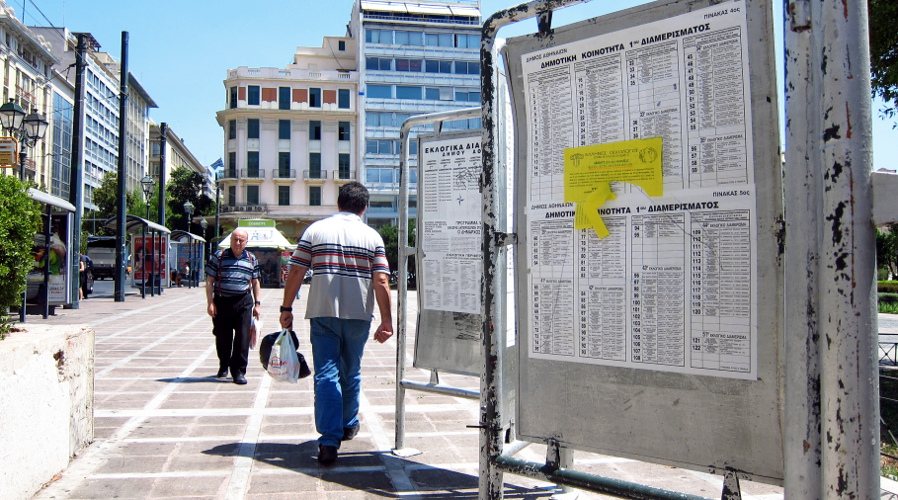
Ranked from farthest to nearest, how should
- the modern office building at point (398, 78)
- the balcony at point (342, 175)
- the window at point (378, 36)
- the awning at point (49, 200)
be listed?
the window at point (378, 36) → the modern office building at point (398, 78) → the balcony at point (342, 175) → the awning at point (49, 200)

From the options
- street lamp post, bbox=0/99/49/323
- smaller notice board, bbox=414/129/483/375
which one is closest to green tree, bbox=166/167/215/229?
street lamp post, bbox=0/99/49/323

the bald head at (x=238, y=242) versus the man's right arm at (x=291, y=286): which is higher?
the bald head at (x=238, y=242)

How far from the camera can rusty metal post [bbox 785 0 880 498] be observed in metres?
1.79

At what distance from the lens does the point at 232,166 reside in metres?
67.4

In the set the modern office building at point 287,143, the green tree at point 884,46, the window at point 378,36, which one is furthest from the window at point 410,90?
the green tree at point 884,46

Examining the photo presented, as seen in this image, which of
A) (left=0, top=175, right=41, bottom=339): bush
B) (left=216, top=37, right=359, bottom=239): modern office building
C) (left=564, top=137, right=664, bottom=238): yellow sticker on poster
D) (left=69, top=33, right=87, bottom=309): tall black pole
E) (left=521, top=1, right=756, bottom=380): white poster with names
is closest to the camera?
(left=521, top=1, right=756, bottom=380): white poster with names

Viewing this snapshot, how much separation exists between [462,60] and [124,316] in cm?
5601

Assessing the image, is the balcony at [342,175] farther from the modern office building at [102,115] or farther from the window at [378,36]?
the modern office building at [102,115]

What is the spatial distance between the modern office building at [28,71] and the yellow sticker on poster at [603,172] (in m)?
54.6

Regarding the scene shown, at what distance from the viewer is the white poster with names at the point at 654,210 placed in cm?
217

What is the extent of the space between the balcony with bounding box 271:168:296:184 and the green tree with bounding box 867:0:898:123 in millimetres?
61679

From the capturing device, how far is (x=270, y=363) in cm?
496

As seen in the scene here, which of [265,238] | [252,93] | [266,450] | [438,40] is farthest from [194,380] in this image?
[438,40]

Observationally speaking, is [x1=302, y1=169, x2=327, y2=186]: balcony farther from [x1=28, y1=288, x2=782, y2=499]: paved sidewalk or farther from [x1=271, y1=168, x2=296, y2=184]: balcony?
[x1=28, y1=288, x2=782, y2=499]: paved sidewalk
